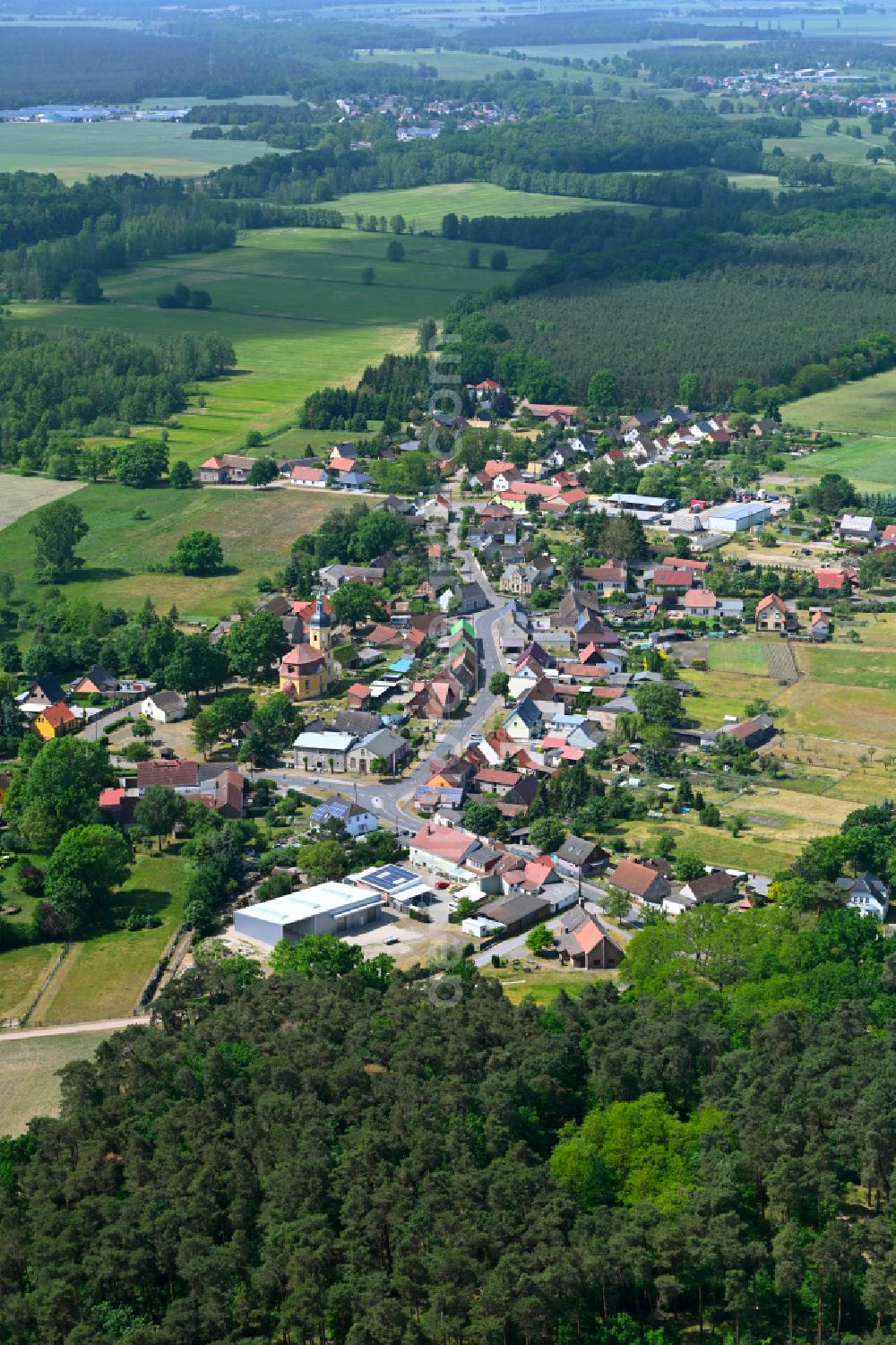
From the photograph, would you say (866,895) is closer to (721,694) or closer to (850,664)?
(721,694)

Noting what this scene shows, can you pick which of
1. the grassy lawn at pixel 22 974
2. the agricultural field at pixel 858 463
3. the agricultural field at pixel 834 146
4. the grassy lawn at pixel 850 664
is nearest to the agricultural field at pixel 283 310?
the agricultural field at pixel 858 463

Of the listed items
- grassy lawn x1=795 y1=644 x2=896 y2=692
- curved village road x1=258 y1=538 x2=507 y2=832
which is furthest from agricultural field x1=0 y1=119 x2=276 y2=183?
grassy lawn x1=795 y1=644 x2=896 y2=692

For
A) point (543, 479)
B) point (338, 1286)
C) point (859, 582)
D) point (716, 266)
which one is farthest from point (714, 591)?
point (716, 266)

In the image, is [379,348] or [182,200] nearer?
[379,348]

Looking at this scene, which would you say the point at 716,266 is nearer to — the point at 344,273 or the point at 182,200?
the point at 344,273

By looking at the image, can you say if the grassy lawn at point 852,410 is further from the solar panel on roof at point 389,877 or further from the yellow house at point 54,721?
the solar panel on roof at point 389,877

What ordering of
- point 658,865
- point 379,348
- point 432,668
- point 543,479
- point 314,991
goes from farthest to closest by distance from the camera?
1. point 379,348
2. point 543,479
3. point 432,668
4. point 658,865
5. point 314,991
